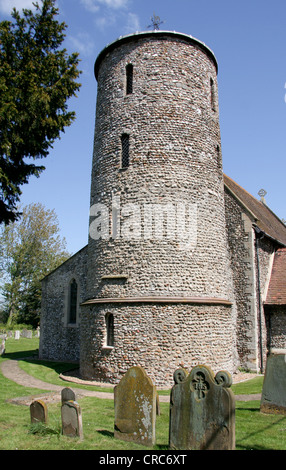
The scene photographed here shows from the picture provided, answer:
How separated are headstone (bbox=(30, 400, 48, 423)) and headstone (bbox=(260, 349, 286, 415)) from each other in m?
4.57

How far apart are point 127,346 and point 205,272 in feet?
11.7

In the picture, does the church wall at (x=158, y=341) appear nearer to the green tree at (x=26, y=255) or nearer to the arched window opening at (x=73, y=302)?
the arched window opening at (x=73, y=302)

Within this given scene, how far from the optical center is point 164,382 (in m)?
11.2

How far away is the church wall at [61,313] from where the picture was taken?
18.0 m

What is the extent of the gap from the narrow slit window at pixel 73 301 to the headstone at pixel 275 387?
11.9m

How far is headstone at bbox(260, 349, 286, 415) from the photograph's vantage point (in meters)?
7.92

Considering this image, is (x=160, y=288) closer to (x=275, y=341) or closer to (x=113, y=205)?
(x=113, y=205)

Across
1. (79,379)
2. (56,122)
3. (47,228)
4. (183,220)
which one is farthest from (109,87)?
(47,228)

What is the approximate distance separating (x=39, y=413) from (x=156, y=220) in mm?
7248

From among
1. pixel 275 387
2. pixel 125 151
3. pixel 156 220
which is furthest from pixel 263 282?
pixel 275 387

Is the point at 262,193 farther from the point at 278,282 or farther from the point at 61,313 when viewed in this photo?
the point at 61,313

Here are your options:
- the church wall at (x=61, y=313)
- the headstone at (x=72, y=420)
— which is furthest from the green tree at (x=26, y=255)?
the headstone at (x=72, y=420)
